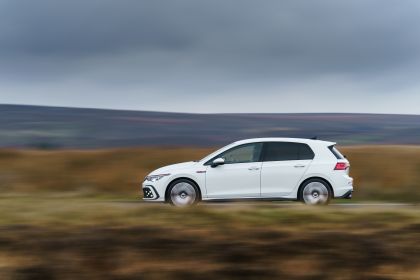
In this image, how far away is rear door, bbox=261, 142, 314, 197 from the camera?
49.1ft

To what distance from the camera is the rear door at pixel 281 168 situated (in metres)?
15.0

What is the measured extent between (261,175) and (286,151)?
766mm

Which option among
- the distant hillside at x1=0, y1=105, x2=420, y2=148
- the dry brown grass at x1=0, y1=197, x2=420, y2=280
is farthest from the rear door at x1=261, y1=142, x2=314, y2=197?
the distant hillside at x1=0, y1=105, x2=420, y2=148

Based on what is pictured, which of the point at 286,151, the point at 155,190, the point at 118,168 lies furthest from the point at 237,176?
the point at 118,168

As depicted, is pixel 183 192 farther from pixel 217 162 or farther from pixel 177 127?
pixel 177 127

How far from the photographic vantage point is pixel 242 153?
15.2 m

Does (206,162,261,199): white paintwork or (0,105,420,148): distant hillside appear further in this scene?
(0,105,420,148): distant hillside

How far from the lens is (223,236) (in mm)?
8898

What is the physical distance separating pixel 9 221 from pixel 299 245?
3.72m

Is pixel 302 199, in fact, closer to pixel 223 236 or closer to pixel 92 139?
pixel 223 236

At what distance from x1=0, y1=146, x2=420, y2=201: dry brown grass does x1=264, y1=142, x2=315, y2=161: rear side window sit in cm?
524

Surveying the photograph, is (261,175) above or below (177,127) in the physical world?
below

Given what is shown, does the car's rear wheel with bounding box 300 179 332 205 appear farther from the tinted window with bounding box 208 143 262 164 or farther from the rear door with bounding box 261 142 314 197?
the tinted window with bounding box 208 143 262 164

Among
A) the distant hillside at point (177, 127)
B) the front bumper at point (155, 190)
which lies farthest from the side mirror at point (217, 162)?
the distant hillside at point (177, 127)
